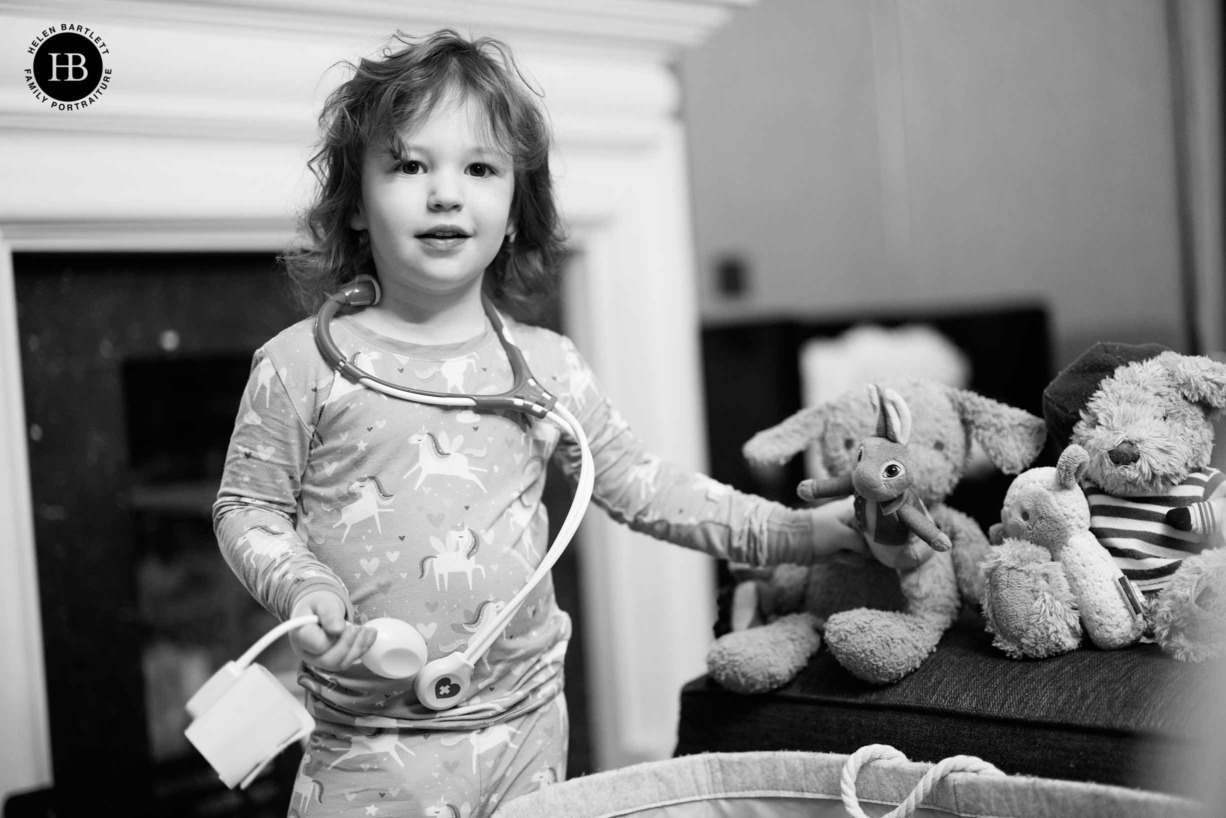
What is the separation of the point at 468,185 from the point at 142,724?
870 millimetres

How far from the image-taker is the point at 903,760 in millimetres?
791

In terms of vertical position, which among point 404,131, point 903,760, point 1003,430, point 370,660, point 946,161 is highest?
point 946,161

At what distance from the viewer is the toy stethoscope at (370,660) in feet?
2.35

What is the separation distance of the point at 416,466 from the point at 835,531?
35 cm

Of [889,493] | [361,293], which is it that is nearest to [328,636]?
[361,293]

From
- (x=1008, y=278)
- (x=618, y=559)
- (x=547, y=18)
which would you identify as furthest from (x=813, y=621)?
(x=1008, y=278)

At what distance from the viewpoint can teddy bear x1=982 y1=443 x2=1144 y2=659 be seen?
84 cm

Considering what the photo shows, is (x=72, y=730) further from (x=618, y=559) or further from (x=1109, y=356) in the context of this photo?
(x=1109, y=356)

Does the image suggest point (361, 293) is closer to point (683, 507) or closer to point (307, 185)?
point (683, 507)

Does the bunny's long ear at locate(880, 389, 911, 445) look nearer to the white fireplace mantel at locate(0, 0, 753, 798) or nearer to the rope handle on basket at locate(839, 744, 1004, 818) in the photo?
the rope handle on basket at locate(839, 744, 1004, 818)

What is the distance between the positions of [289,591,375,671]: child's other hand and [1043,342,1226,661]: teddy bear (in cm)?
54

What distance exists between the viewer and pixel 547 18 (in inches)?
56.6

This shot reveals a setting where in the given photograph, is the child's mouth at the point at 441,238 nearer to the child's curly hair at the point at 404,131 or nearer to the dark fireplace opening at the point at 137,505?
the child's curly hair at the point at 404,131

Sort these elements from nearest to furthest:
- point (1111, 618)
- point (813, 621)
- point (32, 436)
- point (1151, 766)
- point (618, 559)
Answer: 1. point (1151, 766)
2. point (1111, 618)
3. point (813, 621)
4. point (32, 436)
5. point (618, 559)
